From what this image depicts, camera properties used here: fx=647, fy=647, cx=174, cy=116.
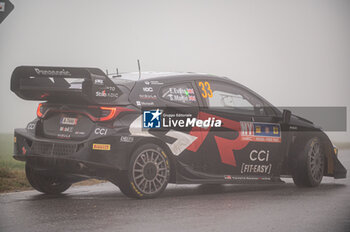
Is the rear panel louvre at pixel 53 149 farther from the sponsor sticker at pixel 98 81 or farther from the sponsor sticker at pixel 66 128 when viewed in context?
the sponsor sticker at pixel 98 81

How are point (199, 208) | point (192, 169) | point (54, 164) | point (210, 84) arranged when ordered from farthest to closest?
point (210, 84)
point (192, 169)
point (54, 164)
point (199, 208)

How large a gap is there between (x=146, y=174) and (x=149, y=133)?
0.51 m

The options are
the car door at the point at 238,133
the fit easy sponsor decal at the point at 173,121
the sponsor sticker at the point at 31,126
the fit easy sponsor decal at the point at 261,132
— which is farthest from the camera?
the fit easy sponsor decal at the point at 261,132

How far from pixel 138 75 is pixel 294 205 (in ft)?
8.90

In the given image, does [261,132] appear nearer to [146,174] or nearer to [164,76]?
A: [164,76]

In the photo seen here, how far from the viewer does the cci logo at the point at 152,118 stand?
8.02m

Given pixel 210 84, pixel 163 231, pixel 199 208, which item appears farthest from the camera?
pixel 210 84

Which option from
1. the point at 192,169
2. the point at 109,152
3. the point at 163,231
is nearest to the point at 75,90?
the point at 109,152

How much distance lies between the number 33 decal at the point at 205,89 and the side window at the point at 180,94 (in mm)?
185

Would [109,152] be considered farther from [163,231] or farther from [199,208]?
[163,231]

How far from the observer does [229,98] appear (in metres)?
9.14

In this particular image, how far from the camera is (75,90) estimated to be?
25.3 ft

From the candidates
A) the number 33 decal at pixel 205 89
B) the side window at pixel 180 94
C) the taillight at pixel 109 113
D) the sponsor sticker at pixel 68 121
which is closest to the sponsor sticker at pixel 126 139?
the taillight at pixel 109 113

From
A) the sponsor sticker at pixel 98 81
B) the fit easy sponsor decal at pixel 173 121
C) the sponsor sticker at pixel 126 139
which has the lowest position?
the sponsor sticker at pixel 126 139
